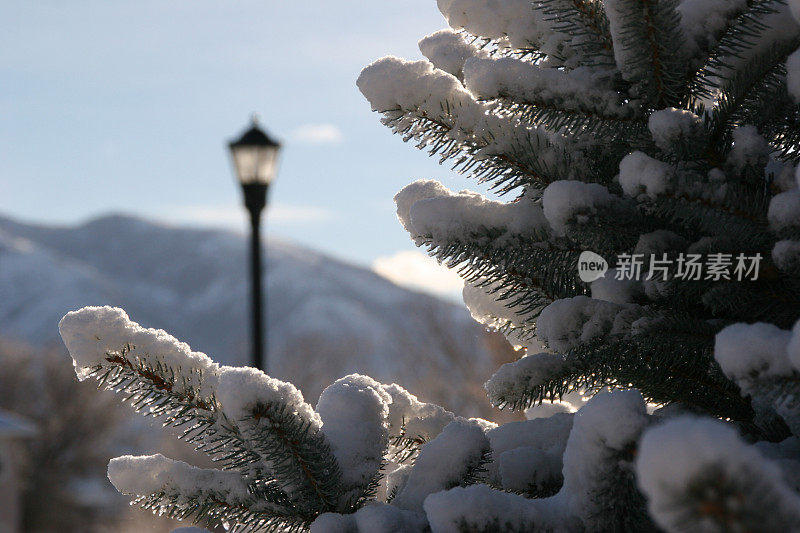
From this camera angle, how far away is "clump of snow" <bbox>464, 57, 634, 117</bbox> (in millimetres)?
1259

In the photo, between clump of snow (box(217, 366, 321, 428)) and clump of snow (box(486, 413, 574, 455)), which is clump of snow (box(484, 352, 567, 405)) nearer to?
clump of snow (box(486, 413, 574, 455))

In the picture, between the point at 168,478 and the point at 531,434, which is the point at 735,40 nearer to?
the point at 531,434

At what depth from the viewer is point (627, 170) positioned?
1104 millimetres

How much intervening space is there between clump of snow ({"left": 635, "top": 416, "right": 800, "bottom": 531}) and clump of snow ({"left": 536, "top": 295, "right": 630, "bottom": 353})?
68cm

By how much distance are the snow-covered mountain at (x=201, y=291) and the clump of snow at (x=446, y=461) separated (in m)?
34.6

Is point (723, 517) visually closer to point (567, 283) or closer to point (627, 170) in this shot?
point (627, 170)

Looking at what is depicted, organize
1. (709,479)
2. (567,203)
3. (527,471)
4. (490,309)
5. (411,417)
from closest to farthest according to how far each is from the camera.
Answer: (709,479) → (567,203) → (527,471) → (411,417) → (490,309)

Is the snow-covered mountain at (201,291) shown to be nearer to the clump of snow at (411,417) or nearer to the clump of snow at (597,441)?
the clump of snow at (411,417)

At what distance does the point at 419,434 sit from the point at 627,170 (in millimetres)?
721

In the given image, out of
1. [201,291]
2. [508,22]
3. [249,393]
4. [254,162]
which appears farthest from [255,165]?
[201,291]

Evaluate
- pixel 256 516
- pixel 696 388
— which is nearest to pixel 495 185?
pixel 696 388

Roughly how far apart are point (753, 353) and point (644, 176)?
1.16 feet

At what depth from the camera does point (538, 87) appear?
1.27 m

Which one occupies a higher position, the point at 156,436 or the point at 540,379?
the point at 540,379
